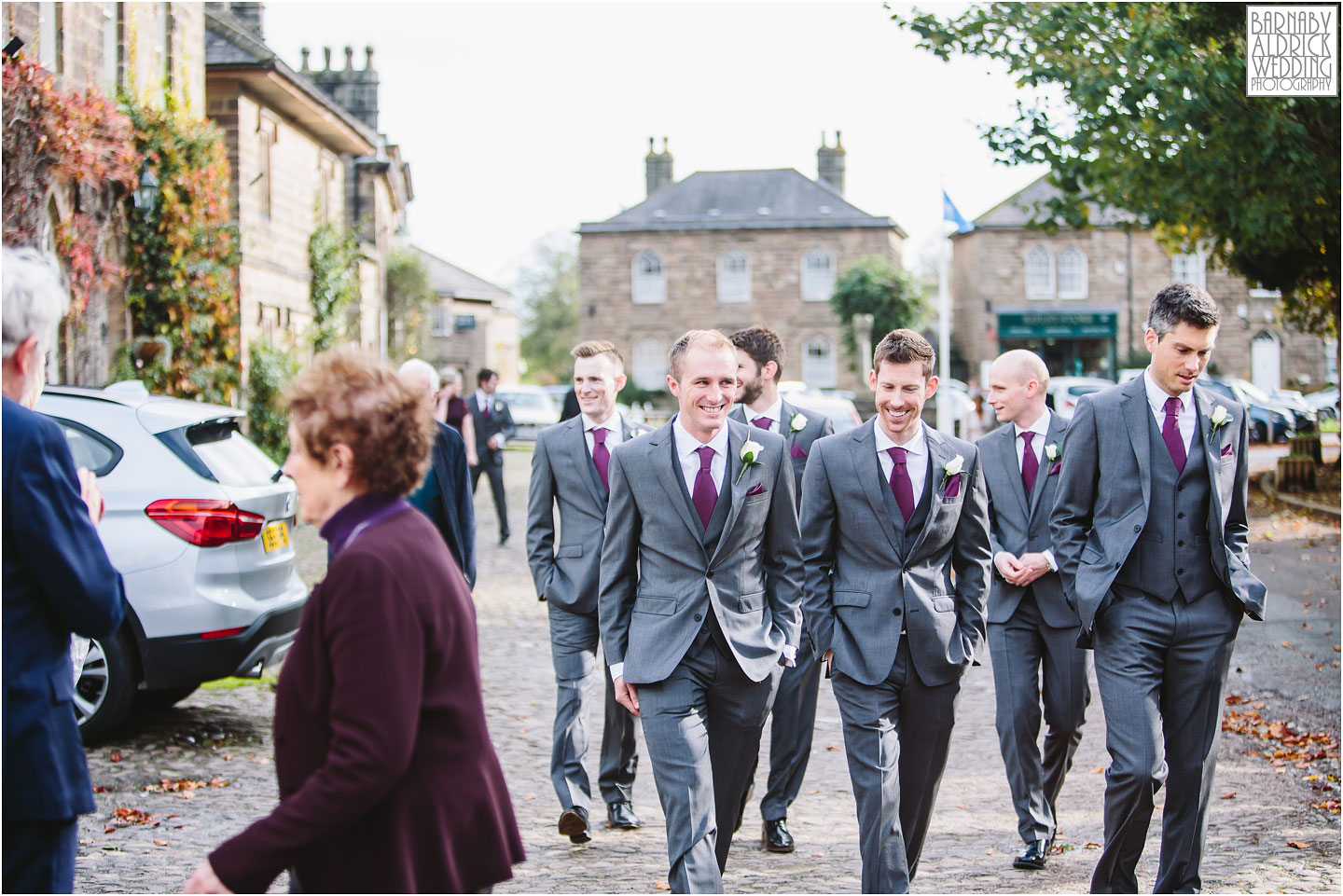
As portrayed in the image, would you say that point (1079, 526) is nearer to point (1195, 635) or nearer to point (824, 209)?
point (1195, 635)

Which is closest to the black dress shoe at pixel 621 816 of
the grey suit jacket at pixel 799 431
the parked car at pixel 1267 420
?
the grey suit jacket at pixel 799 431

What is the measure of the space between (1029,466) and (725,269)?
182 feet

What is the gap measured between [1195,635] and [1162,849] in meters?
0.82

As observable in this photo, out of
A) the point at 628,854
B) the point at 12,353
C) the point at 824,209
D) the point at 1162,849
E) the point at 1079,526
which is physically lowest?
the point at 628,854

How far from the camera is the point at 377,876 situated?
2645mm

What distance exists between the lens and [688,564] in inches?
185

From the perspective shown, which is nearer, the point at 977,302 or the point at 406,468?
the point at 406,468

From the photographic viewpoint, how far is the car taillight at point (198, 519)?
7.13 metres

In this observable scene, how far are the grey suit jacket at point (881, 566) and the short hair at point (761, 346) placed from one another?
5.53 ft

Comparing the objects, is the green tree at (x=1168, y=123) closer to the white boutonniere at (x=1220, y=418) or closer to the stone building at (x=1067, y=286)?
the white boutonniere at (x=1220, y=418)

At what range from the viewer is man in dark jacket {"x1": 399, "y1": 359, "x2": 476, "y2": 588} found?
6.59 m

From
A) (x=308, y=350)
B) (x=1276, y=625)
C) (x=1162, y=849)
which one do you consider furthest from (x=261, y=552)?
(x=308, y=350)

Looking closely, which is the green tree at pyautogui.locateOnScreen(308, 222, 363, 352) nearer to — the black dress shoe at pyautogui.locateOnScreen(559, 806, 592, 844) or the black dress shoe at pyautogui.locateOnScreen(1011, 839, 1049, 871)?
the black dress shoe at pyautogui.locateOnScreen(559, 806, 592, 844)

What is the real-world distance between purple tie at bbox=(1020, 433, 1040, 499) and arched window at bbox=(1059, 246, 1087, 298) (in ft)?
172
